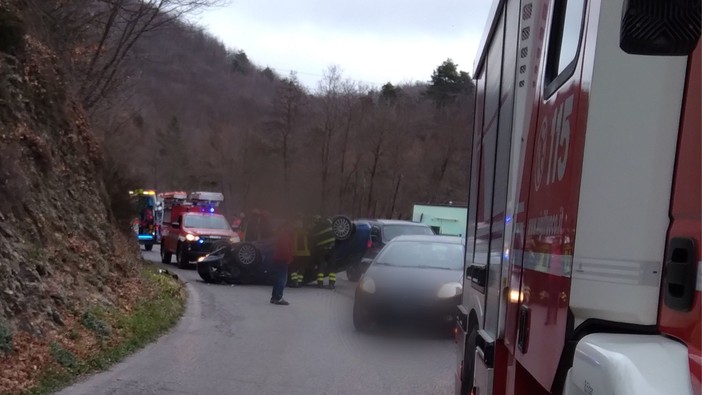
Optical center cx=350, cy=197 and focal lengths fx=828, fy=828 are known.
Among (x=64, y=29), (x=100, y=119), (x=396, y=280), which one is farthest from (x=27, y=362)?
(x=100, y=119)

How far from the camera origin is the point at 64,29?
18062mm

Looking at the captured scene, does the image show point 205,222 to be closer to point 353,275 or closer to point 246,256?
Answer: point 246,256

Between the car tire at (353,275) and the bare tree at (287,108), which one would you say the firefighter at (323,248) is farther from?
the bare tree at (287,108)

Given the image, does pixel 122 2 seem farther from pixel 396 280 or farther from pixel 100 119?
pixel 396 280

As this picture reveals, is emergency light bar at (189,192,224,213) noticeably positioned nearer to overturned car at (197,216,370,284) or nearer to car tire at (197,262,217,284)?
car tire at (197,262,217,284)

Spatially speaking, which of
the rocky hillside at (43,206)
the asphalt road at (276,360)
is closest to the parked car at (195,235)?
the rocky hillside at (43,206)

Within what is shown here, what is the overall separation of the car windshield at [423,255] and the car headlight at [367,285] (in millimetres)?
395

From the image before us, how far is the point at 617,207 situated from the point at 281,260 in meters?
14.5

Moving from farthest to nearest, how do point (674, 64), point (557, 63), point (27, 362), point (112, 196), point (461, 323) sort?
point (112, 196) → point (27, 362) → point (461, 323) → point (557, 63) → point (674, 64)

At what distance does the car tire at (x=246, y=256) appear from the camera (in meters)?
20.3

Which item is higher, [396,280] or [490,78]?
[490,78]

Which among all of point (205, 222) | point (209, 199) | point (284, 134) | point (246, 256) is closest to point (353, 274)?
point (246, 256)

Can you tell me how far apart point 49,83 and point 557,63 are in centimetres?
1264

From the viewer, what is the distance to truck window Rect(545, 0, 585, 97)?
9.11 feet
